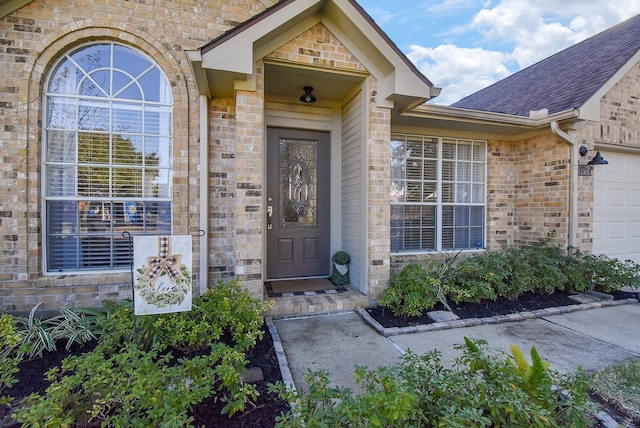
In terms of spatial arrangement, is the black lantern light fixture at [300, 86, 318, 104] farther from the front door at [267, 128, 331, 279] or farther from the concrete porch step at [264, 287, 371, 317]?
the concrete porch step at [264, 287, 371, 317]

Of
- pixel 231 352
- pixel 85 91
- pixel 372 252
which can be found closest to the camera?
pixel 231 352

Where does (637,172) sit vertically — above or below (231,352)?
above

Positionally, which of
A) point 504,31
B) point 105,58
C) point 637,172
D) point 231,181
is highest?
point 504,31

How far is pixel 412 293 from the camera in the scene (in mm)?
3732

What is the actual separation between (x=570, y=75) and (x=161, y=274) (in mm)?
7891

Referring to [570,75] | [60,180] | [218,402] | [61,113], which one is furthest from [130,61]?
[570,75]

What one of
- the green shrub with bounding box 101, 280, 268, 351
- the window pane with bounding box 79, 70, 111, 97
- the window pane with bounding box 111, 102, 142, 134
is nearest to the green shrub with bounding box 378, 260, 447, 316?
the green shrub with bounding box 101, 280, 268, 351

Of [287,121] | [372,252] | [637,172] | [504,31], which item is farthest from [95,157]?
[504,31]

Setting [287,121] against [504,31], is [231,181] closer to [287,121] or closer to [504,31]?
[287,121]

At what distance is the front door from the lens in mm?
4738

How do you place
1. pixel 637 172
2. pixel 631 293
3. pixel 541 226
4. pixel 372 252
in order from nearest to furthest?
pixel 372 252 → pixel 631 293 → pixel 541 226 → pixel 637 172

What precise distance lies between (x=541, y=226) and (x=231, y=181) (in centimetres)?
525

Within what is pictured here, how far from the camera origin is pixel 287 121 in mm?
4699

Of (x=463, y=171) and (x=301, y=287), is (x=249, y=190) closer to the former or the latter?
(x=301, y=287)
